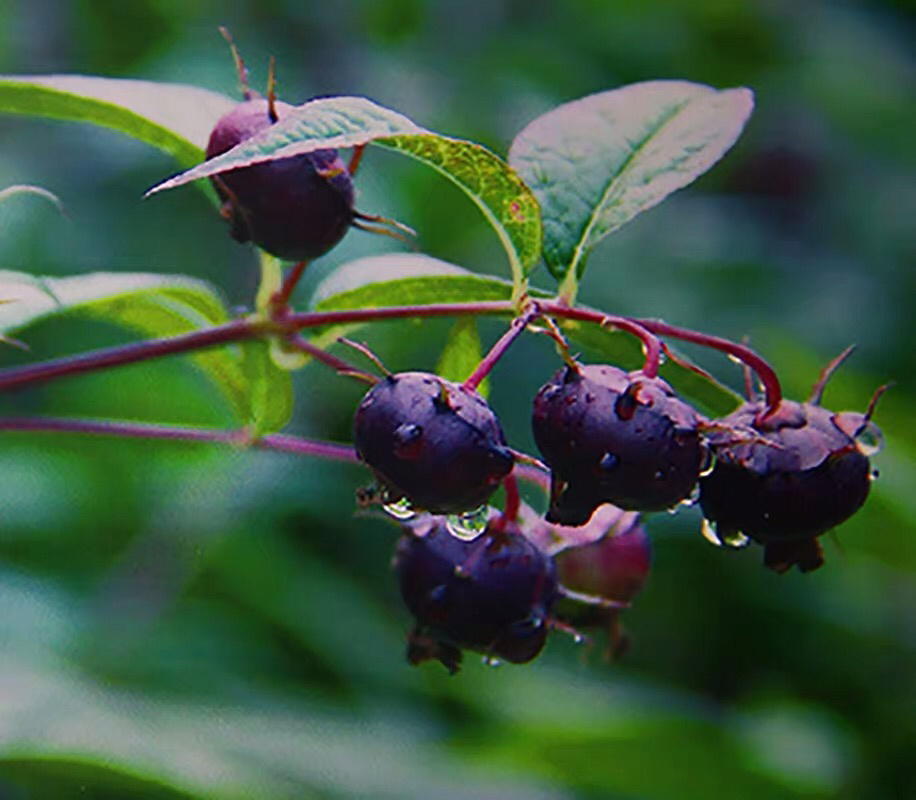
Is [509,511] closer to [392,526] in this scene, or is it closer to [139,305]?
[139,305]

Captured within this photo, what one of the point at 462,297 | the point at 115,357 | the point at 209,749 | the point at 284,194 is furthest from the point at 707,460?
the point at 209,749

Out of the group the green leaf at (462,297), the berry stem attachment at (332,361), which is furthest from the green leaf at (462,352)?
the berry stem attachment at (332,361)

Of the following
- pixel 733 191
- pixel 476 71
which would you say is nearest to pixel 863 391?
pixel 476 71

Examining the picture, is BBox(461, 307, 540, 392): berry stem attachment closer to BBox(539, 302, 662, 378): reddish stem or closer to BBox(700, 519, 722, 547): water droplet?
BBox(539, 302, 662, 378): reddish stem

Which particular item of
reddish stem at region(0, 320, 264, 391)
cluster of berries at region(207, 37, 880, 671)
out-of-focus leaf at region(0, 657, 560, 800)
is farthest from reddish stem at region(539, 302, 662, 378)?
out-of-focus leaf at region(0, 657, 560, 800)

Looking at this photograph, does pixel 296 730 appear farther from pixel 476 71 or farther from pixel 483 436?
pixel 476 71

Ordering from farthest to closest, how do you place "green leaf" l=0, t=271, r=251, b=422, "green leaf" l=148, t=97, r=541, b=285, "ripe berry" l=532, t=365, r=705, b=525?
"green leaf" l=0, t=271, r=251, b=422 → "ripe berry" l=532, t=365, r=705, b=525 → "green leaf" l=148, t=97, r=541, b=285
